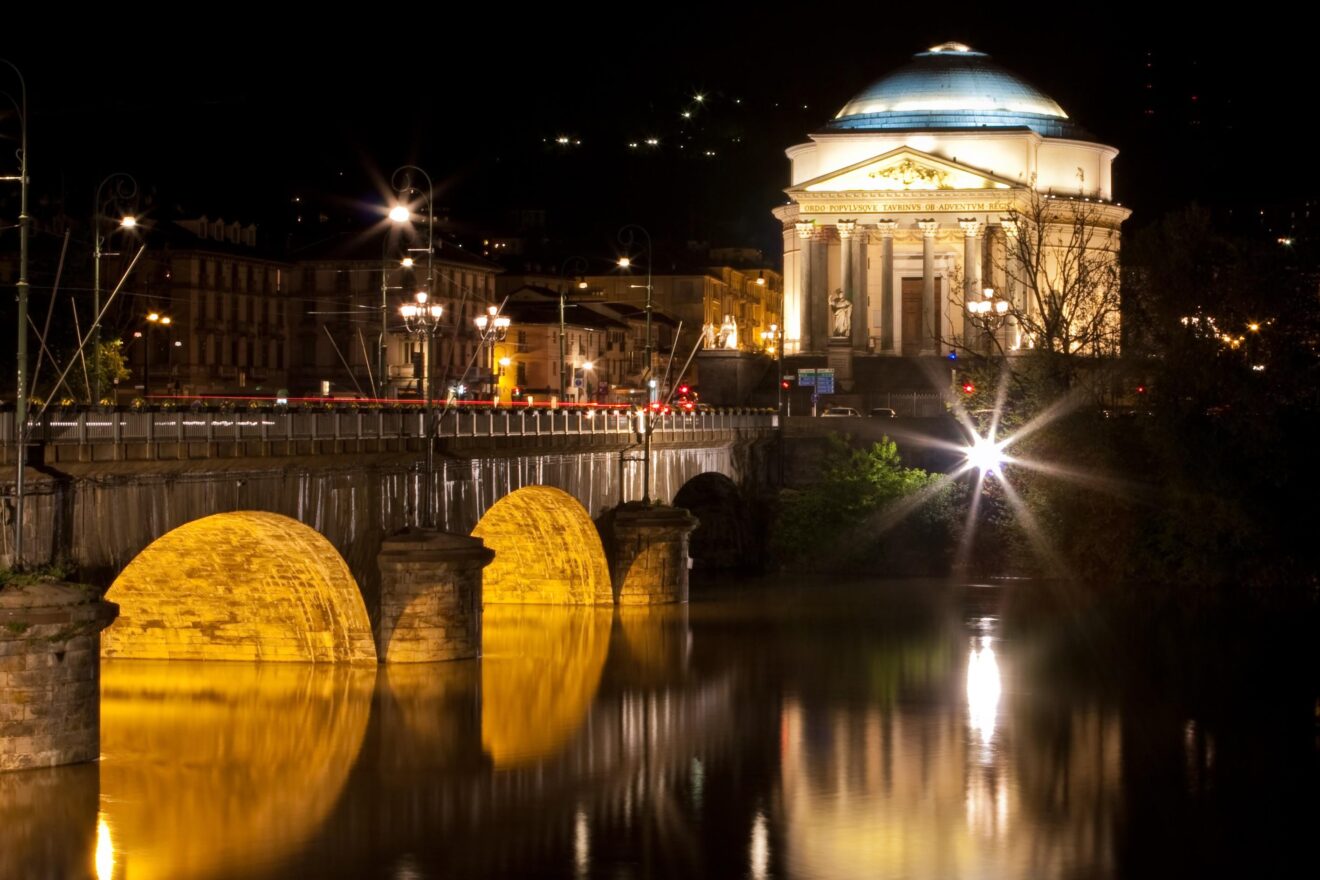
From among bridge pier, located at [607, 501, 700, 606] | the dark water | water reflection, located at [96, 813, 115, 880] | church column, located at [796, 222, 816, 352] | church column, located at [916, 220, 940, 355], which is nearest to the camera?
water reflection, located at [96, 813, 115, 880]

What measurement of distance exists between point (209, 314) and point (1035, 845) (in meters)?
78.7

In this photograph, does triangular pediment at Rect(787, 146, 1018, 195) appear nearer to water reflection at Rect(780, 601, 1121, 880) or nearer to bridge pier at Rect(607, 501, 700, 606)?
bridge pier at Rect(607, 501, 700, 606)

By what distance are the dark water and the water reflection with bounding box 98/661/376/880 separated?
0.10 m

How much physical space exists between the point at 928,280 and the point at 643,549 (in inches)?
2042

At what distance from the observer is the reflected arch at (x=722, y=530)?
86.2 metres

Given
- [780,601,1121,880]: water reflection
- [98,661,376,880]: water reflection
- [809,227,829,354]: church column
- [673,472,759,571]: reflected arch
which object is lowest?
[780,601,1121,880]: water reflection

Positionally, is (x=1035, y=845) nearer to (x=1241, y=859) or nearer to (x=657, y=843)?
(x=1241, y=859)

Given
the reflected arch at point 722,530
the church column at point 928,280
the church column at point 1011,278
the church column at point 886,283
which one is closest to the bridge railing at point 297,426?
the reflected arch at point 722,530

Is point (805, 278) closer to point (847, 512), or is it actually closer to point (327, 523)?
point (847, 512)

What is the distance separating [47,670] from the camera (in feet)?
113

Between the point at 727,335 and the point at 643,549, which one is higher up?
the point at 727,335

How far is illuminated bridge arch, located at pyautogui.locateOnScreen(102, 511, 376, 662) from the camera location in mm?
47312

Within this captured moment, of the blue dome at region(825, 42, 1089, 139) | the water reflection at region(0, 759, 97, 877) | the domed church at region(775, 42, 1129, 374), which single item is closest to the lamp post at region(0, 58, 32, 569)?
the water reflection at region(0, 759, 97, 877)

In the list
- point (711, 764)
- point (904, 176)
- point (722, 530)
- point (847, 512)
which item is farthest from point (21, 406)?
point (904, 176)
